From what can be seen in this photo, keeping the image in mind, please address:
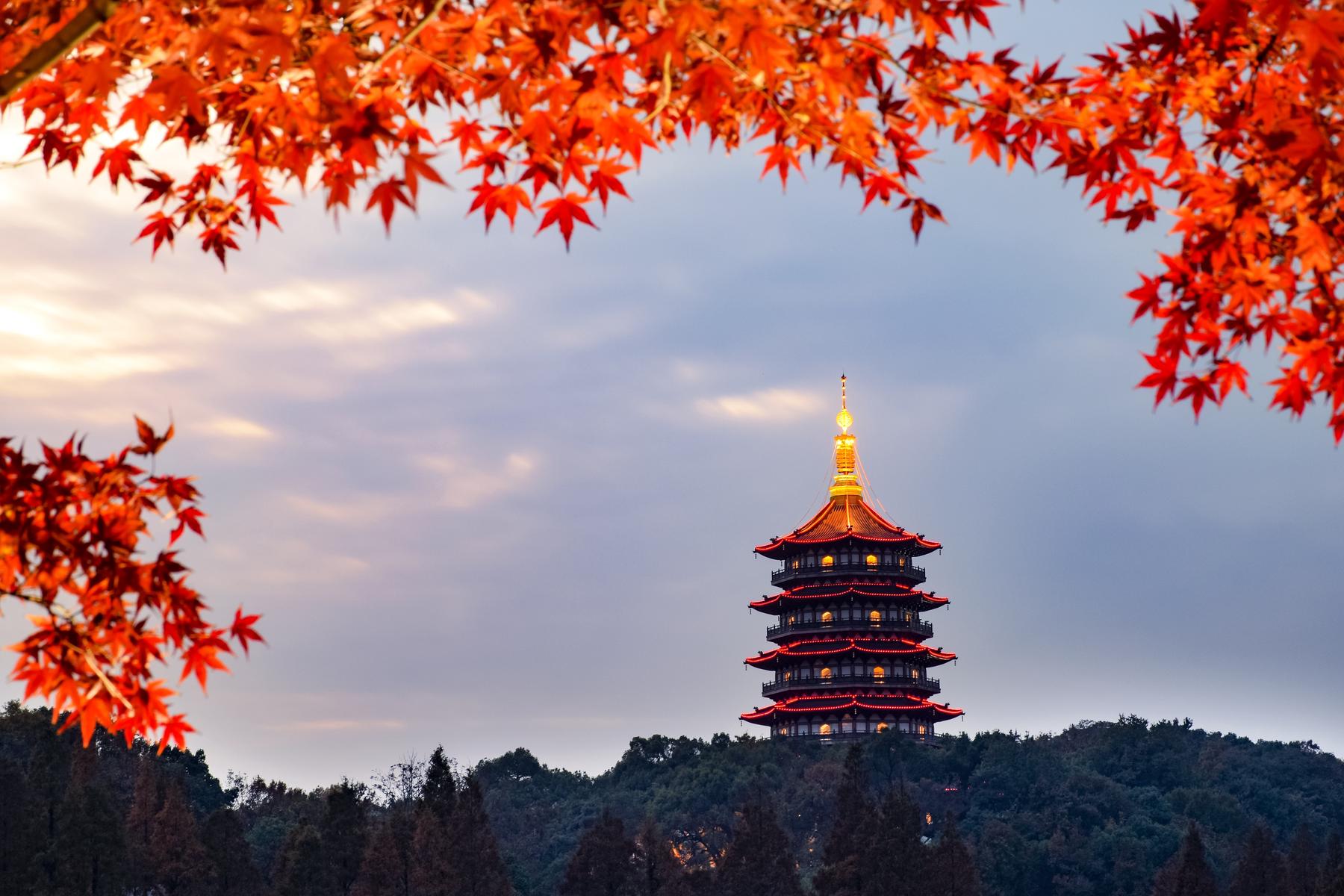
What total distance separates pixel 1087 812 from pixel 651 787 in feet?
53.0

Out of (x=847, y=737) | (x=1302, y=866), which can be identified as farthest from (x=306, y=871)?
(x=847, y=737)

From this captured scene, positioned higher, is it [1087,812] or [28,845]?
[1087,812]

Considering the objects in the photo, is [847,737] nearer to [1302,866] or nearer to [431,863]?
[1302,866]

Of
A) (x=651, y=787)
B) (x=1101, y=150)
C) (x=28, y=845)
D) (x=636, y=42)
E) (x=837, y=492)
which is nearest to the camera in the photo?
(x=636, y=42)

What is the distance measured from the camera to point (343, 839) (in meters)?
33.3

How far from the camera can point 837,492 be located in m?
69.5

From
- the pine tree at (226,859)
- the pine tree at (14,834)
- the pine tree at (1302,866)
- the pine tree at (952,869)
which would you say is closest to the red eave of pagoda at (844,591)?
the pine tree at (1302,866)

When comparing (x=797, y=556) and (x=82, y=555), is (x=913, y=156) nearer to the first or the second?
(x=82, y=555)

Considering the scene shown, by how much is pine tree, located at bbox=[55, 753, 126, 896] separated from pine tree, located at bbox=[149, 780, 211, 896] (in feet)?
8.88

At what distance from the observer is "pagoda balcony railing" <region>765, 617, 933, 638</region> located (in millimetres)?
65375

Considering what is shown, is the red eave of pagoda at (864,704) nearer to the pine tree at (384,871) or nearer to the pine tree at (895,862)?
the pine tree at (895,862)

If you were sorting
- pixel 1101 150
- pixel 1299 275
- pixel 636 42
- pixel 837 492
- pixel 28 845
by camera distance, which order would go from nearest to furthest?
pixel 636 42
pixel 1299 275
pixel 1101 150
pixel 28 845
pixel 837 492

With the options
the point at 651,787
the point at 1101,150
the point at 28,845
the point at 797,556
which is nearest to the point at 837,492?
the point at 797,556

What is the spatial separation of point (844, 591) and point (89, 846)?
124ft
